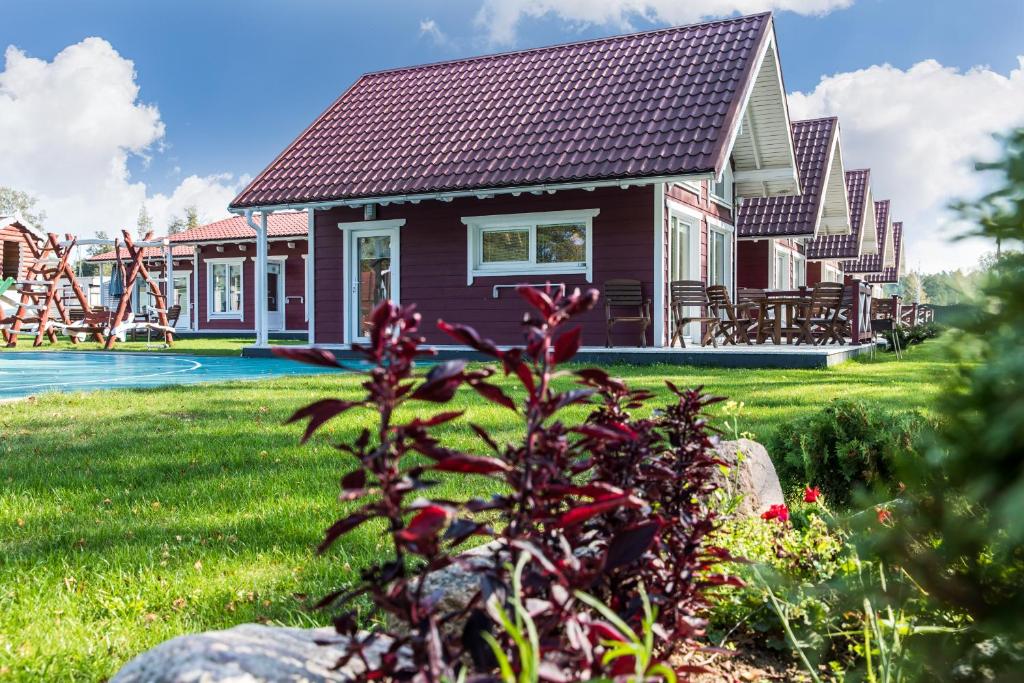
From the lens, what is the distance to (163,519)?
3609mm

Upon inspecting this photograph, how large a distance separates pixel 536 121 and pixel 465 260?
8.93ft

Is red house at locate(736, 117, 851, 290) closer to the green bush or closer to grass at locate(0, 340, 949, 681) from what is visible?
grass at locate(0, 340, 949, 681)

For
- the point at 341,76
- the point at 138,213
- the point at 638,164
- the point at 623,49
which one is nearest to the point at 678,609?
the point at 638,164

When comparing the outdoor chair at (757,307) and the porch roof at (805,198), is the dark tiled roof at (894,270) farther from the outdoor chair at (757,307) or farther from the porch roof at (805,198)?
the outdoor chair at (757,307)

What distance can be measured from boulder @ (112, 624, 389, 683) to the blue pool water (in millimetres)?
8081

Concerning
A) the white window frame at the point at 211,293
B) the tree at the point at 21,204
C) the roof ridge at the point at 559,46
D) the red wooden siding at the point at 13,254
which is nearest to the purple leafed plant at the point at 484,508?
the roof ridge at the point at 559,46

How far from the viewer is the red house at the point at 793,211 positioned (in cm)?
2002

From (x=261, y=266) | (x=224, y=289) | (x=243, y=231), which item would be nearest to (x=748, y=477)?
(x=261, y=266)

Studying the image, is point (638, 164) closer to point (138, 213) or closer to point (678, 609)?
point (678, 609)

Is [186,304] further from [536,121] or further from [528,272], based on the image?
[528,272]

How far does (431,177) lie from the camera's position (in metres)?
14.0

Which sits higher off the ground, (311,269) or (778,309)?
(311,269)

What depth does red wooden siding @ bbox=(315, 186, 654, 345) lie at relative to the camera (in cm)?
1332

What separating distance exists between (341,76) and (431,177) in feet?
188
